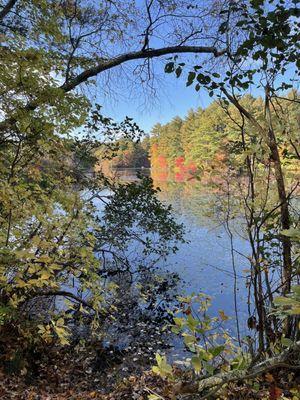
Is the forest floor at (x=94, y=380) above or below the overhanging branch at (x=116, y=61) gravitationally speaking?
below

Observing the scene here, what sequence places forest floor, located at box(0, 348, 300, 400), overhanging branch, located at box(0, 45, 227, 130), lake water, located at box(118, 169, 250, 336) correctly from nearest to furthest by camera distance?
1. forest floor, located at box(0, 348, 300, 400)
2. overhanging branch, located at box(0, 45, 227, 130)
3. lake water, located at box(118, 169, 250, 336)

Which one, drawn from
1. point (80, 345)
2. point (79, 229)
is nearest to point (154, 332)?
point (80, 345)

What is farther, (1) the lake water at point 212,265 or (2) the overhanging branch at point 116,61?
(1) the lake water at point 212,265

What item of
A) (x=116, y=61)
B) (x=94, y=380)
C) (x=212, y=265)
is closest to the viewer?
(x=116, y=61)

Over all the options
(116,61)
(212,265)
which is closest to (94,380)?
(116,61)

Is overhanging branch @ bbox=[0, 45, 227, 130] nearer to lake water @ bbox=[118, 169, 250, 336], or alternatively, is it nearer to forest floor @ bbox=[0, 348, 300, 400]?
lake water @ bbox=[118, 169, 250, 336]

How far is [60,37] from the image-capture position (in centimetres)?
360

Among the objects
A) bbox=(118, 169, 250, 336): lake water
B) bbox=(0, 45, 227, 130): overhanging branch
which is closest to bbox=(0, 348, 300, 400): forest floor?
bbox=(118, 169, 250, 336): lake water

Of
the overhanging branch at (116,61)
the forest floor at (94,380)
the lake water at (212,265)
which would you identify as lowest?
the forest floor at (94,380)

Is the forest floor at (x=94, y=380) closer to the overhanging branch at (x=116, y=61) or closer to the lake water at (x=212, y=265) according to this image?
the lake water at (x=212, y=265)

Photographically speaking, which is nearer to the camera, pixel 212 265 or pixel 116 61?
pixel 116 61

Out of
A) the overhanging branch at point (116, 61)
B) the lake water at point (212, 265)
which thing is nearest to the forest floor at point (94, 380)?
the lake water at point (212, 265)

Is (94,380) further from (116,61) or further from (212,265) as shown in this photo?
(212,265)

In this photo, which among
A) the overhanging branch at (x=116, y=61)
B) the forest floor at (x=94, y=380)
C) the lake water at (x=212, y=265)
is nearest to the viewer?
the forest floor at (x=94, y=380)
